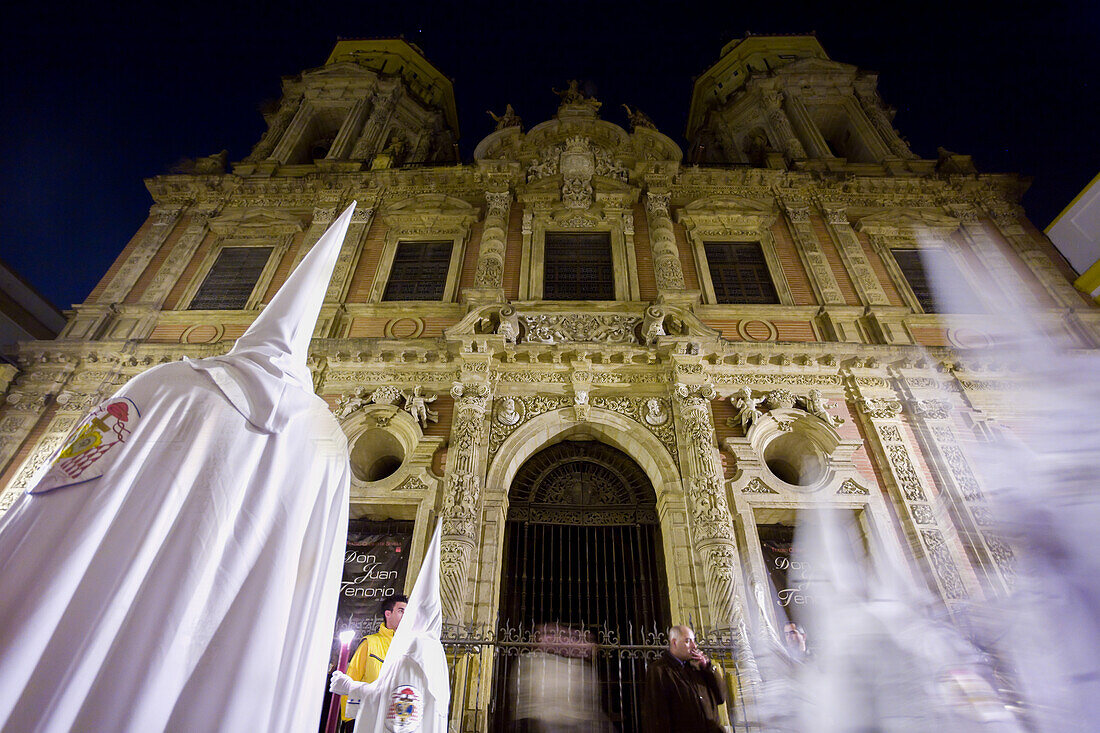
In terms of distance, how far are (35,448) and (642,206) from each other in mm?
12699

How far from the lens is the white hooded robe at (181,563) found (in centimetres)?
141

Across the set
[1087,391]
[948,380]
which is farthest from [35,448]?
[948,380]

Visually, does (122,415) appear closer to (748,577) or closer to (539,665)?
(539,665)

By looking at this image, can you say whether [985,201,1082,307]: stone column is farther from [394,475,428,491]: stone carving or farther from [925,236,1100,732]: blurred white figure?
[394,475,428,491]: stone carving

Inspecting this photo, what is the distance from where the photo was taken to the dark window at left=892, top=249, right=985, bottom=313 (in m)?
11.0

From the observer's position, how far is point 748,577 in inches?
282

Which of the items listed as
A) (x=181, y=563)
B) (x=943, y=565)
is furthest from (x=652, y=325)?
(x=181, y=563)

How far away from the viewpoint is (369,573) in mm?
7824

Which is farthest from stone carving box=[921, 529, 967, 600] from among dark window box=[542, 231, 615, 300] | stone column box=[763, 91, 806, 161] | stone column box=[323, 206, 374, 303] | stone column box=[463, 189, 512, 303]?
stone column box=[763, 91, 806, 161]

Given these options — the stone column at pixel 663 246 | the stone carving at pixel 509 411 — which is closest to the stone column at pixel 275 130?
the stone column at pixel 663 246

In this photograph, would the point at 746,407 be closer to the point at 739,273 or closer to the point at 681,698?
the point at 739,273

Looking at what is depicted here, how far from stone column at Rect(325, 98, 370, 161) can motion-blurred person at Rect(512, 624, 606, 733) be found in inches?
550

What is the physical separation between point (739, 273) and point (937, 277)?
161 inches

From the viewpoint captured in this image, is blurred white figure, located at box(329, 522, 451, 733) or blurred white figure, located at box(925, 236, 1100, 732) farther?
blurred white figure, located at box(329, 522, 451, 733)
